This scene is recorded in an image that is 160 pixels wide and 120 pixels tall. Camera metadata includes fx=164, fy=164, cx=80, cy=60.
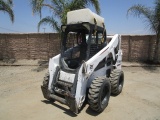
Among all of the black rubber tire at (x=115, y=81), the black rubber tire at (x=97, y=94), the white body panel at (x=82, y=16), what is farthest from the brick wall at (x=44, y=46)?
the black rubber tire at (x=97, y=94)

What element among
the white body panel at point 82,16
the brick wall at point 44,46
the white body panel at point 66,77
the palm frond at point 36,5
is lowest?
the white body panel at point 66,77

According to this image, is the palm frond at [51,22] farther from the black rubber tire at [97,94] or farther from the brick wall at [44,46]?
the black rubber tire at [97,94]

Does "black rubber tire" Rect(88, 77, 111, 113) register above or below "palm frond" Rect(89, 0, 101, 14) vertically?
below

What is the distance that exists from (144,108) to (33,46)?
28.5 feet

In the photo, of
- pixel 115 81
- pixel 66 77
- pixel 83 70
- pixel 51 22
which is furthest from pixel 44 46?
pixel 83 70

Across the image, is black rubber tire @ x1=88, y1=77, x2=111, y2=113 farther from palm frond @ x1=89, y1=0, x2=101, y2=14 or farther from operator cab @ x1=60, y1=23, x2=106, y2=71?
palm frond @ x1=89, y1=0, x2=101, y2=14

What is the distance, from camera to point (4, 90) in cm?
591

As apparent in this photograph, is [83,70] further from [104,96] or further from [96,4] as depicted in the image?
[96,4]

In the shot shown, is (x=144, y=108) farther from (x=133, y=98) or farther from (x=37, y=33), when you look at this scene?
(x=37, y=33)

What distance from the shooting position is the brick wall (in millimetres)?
10672

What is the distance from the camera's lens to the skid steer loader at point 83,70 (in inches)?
154

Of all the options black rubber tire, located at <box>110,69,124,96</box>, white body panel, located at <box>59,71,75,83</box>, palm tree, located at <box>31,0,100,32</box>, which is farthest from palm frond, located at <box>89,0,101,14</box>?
white body panel, located at <box>59,71,75,83</box>

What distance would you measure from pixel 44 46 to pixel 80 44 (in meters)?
6.48

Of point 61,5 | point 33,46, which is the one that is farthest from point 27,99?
point 33,46
